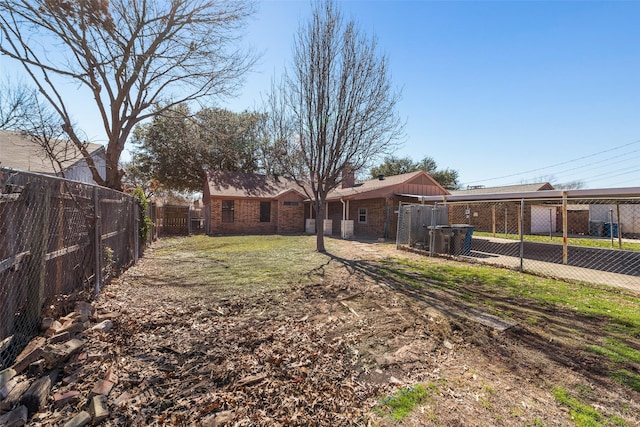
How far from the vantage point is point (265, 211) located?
68.2ft

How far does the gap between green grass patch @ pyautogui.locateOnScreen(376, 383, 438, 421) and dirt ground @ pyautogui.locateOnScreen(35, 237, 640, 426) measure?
0.04 metres

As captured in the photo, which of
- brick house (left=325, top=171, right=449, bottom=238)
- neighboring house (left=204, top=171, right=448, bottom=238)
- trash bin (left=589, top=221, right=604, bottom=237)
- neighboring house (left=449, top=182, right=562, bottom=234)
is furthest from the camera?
neighboring house (left=449, top=182, right=562, bottom=234)

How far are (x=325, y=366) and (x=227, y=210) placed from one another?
59.0ft

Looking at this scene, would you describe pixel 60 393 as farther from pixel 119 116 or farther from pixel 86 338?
pixel 119 116

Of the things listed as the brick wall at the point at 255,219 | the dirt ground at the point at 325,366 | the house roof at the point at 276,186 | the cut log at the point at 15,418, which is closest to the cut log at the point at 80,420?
the dirt ground at the point at 325,366

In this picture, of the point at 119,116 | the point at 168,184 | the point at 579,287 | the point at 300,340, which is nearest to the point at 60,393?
the point at 300,340

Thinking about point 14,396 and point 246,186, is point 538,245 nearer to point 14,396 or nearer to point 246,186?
point 14,396

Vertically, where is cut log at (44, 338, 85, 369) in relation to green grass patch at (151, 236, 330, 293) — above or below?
A: above

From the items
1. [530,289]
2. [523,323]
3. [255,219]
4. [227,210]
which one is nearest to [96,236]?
[523,323]

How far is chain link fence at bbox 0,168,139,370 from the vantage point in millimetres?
2742

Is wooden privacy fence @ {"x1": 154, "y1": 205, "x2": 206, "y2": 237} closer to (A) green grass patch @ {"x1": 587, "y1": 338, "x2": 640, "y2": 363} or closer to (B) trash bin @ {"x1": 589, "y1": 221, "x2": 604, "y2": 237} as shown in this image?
(A) green grass patch @ {"x1": 587, "y1": 338, "x2": 640, "y2": 363}

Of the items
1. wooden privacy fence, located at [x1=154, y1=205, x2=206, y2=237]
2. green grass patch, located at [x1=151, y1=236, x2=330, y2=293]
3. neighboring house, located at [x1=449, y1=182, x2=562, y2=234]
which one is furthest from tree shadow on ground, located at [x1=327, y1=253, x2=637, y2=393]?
neighboring house, located at [x1=449, y1=182, x2=562, y2=234]

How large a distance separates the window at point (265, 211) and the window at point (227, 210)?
Result: 2078 mm

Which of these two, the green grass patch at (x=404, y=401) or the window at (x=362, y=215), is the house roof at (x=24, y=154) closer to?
the green grass patch at (x=404, y=401)
